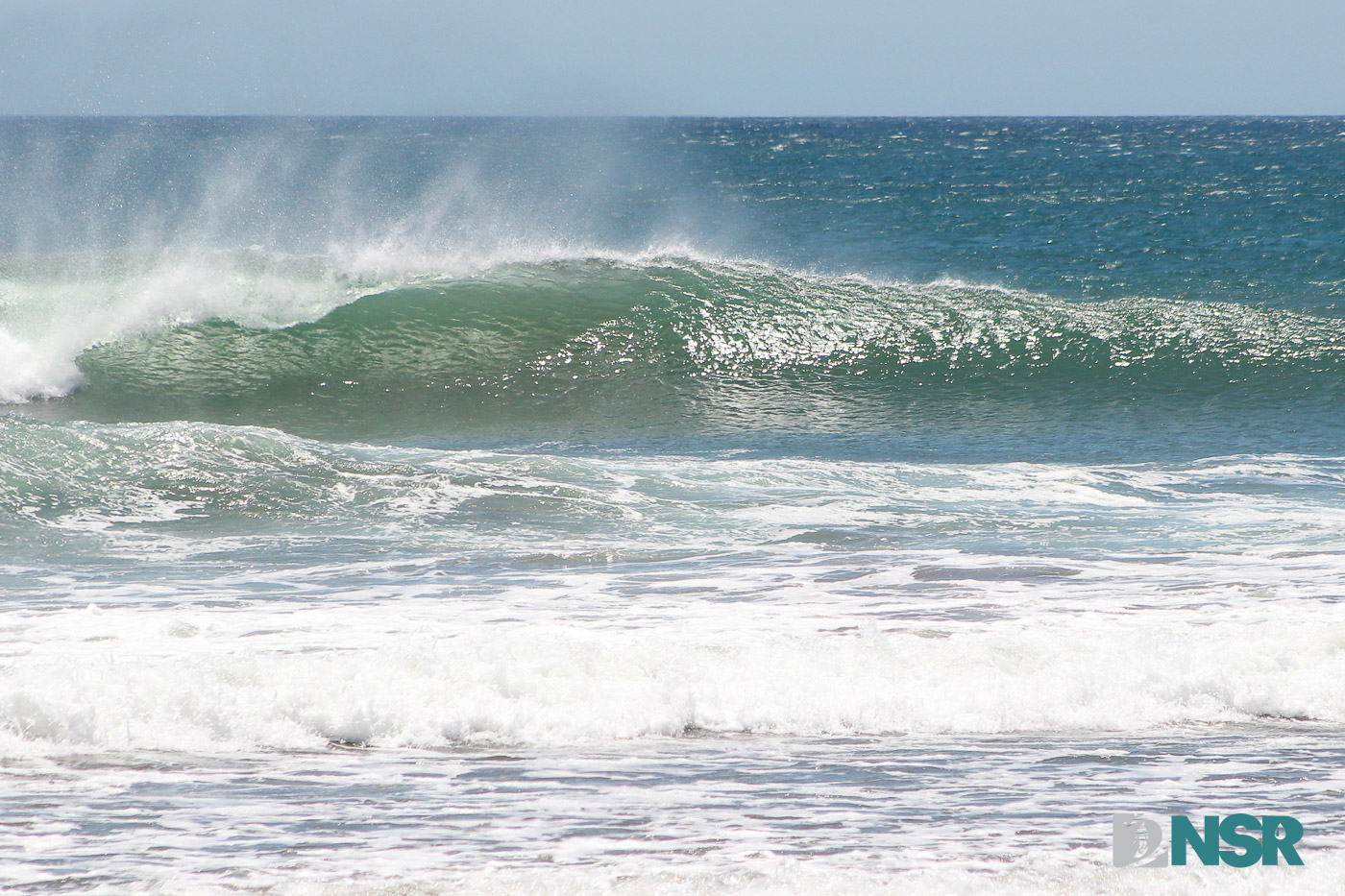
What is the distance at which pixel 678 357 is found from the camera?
41.7ft

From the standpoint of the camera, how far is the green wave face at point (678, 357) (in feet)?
36.6

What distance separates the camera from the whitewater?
9.48 feet
